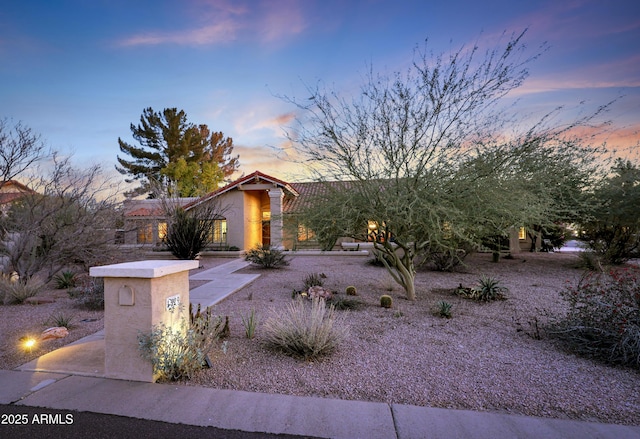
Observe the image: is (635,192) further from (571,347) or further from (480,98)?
(571,347)

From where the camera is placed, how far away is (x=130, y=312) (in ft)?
13.0

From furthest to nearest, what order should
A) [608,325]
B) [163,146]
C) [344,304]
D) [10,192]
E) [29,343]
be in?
[163,146] < [10,192] < [344,304] < [29,343] < [608,325]

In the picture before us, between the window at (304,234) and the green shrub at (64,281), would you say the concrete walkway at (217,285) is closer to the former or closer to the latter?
the window at (304,234)

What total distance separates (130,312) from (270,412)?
2.01 m

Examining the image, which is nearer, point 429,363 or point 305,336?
point 429,363

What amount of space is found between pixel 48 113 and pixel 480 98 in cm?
1411

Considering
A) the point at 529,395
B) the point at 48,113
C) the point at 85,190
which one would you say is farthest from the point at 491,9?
the point at 48,113

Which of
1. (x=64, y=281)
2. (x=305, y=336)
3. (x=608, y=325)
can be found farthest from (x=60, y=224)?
(x=608, y=325)

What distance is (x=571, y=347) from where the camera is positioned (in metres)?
4.98

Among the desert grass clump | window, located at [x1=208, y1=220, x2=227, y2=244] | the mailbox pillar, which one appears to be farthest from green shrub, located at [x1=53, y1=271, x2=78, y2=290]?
window, located at [x1=208, y1=220, x2=227, y2=244]

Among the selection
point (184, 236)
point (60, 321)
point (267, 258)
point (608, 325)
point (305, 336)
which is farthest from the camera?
point (184, 236)

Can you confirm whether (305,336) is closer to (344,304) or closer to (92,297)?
(344,304)

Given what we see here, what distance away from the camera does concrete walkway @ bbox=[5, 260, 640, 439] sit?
298 cm

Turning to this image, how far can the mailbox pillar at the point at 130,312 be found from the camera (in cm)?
388
